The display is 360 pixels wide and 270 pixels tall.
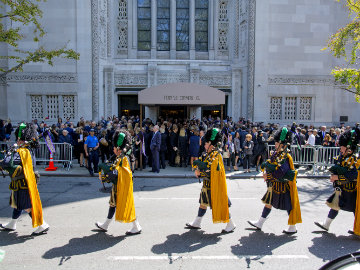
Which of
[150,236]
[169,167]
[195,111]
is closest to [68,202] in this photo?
[150,236]

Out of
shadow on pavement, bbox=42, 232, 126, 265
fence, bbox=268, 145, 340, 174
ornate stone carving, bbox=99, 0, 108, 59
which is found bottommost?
shadow on pavement, bbox=42, 232, 126, 265

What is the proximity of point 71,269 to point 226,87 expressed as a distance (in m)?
18.1

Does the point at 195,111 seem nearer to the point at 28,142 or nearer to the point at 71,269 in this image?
the point at 28,142

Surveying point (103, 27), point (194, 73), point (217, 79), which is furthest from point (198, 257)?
point (103, 27)

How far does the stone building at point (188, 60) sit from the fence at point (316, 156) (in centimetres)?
834

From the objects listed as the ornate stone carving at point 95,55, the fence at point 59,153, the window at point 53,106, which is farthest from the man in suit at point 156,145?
the window at point 53,106

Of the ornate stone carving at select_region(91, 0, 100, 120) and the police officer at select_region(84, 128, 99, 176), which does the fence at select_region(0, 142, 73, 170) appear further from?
the ornate stone carving at select_region(91, 0, 100, 120)

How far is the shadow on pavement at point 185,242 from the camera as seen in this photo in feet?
16.6

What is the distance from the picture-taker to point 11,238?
5.48 metres

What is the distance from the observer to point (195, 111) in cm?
1953

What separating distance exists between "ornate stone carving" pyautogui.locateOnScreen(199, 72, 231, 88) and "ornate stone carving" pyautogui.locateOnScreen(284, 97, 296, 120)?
4.01 m

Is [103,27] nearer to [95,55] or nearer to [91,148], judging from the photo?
[95,55]

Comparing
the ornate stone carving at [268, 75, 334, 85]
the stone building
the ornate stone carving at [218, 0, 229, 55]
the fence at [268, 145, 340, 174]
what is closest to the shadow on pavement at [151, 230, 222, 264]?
the fence at [268, 145, 340, 174]

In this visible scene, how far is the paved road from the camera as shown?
464cm
